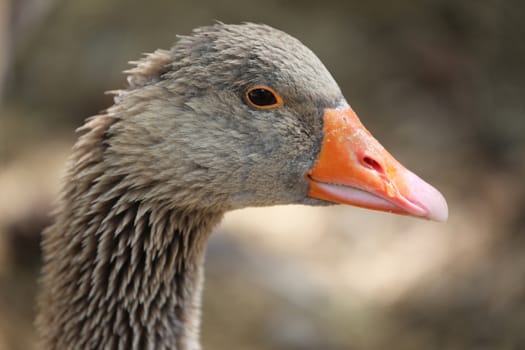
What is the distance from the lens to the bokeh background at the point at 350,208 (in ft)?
23.7

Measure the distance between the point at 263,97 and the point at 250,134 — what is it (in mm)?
180

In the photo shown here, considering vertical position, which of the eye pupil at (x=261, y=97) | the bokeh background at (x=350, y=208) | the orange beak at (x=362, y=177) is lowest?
the orange beak at (x=362, y=177)

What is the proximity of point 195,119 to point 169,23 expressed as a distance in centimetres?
709

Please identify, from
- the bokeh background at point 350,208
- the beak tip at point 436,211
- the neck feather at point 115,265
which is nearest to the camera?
the beak tip at point 436,211

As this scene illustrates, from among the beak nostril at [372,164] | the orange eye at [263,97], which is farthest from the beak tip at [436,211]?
the orange eye at [263,97]

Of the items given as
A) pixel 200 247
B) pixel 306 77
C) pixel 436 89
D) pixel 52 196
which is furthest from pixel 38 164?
pixel 306 77

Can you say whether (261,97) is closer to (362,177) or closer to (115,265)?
(362,177)

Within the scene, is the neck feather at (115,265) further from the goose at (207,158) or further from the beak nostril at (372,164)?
the beak nostril at (372,164)

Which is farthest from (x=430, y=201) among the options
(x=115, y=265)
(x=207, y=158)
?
(x=115, y=265)

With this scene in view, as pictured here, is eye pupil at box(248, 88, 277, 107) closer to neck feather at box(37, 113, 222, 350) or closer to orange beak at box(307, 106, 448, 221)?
orange beak at box(307, 106, 448, 221)

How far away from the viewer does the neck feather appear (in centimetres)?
366

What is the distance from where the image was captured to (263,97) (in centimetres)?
348

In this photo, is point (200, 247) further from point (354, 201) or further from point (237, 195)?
point (354, 201)

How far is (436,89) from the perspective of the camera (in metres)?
10.0
